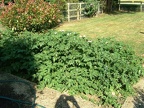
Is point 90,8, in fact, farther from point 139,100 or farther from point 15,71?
point 139,100

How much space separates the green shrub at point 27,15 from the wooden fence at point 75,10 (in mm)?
3831

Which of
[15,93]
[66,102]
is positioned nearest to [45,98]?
[66,102]

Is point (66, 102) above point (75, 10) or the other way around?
the other way around

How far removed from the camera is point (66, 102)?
3.80 meters

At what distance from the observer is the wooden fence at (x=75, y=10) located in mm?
15086

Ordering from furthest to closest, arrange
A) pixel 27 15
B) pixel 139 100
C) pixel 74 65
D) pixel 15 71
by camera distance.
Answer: pixel 27 15 < pixel 15 71 < pixel 74 65 < pixel 139 100

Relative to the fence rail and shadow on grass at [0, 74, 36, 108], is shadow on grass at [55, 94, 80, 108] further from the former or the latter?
the fence rail

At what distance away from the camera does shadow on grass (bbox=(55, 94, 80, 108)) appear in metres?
3.69

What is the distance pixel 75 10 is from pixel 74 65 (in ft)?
38.1

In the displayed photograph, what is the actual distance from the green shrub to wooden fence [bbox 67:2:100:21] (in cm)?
383

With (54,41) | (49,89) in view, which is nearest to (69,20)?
(54,41)

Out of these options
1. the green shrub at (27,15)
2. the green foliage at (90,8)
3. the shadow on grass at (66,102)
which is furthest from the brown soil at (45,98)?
the green foliage at (90,8)

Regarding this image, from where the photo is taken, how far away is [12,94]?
3.85 meters

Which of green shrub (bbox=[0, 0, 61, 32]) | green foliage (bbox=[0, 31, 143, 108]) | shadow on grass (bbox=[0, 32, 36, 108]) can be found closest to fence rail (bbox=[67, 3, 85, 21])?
green shrub (bbox=[0, 0, 61, 32])
